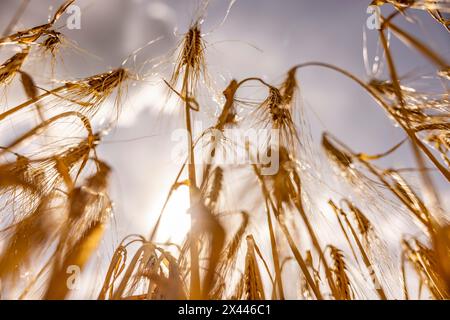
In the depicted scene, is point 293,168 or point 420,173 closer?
point 420,173

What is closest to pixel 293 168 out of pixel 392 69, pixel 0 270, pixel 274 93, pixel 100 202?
pixel 274 93

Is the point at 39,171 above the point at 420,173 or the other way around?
above

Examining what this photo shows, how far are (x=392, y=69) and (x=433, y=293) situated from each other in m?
1.53

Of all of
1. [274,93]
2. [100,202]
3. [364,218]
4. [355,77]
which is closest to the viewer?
[355,77]

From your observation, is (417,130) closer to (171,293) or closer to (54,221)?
(171,293)

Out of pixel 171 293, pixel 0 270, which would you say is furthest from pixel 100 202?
pixel 171 293

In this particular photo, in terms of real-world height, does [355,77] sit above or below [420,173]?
above

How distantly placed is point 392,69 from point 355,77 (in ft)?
1.81

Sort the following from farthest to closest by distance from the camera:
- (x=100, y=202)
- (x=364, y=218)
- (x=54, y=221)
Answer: (x=364, y=218) < (x=100, y=202) < (x=54, y=221)

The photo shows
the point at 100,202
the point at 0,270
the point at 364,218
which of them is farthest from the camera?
the point at 364,218

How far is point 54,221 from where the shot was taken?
135cm
